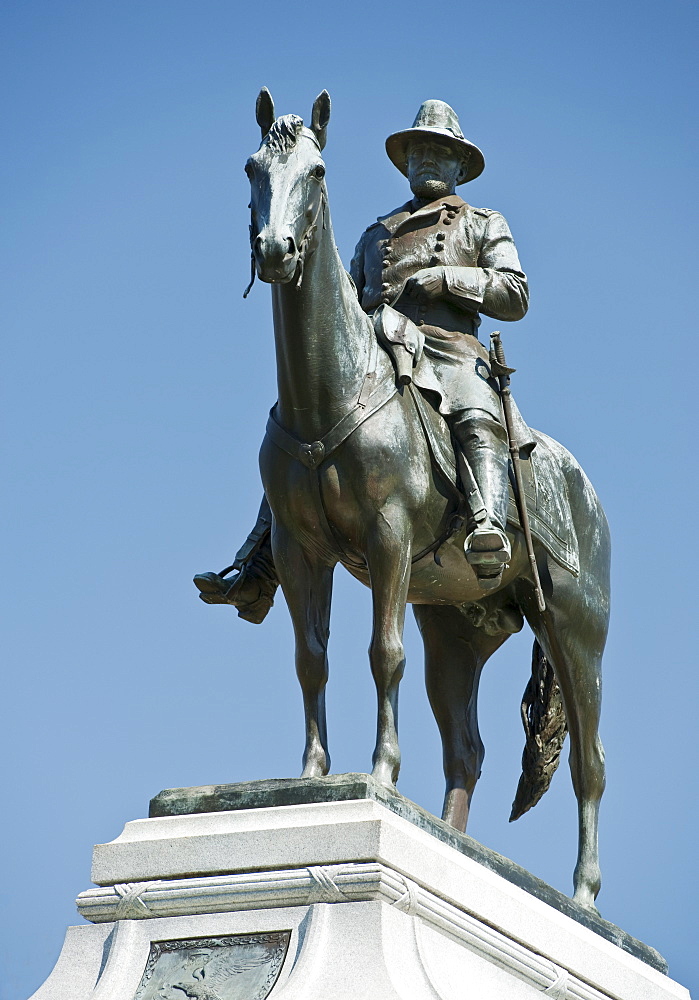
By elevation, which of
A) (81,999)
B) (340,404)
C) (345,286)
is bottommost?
(81,999)

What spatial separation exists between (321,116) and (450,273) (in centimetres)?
151

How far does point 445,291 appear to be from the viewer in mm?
11562

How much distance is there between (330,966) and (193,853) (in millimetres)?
966

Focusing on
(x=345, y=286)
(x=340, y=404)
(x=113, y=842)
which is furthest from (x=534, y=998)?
(x=345, y=286)

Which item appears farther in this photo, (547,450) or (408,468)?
(547,450)

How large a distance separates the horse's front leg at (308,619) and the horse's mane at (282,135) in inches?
82.3

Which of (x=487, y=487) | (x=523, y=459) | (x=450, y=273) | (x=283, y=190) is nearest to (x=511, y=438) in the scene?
(x=523, y=459)

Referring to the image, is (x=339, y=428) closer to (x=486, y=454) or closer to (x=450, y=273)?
(x=486, y=454)

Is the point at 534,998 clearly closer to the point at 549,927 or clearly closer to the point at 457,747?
the point at 549,927

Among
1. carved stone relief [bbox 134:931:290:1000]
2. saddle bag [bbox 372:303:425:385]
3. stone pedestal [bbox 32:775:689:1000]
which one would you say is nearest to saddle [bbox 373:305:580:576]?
saddle bag [bbox 372:303:425:385]

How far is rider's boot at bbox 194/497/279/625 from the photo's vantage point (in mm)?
11508

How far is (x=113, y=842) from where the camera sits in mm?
9812

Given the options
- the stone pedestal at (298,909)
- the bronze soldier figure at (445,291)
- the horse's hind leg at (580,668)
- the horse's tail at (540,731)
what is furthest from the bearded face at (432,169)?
the stone pedestal at (298,909)

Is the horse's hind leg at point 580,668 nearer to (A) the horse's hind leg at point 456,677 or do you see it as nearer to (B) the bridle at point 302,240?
(A) the horse's hind leg at point 456,677
